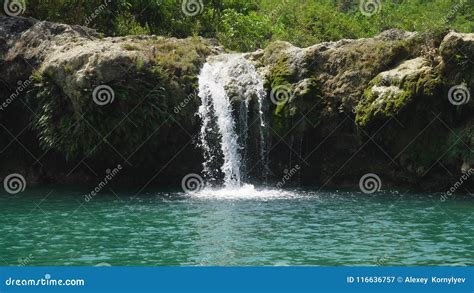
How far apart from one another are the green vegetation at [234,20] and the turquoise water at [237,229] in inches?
304

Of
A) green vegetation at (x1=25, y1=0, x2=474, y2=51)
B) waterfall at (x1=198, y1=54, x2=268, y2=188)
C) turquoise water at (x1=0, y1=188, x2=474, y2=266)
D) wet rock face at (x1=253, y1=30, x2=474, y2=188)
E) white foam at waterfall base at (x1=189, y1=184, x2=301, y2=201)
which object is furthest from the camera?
green vegetation at (x1=25, y1=0, x2=474, y2=51)

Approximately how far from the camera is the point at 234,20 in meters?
41.2

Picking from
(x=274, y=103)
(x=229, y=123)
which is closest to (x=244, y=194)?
(x=229, y=123)

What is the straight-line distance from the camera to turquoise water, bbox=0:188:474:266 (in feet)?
44.0

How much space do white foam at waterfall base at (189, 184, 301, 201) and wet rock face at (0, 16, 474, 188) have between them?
222cm

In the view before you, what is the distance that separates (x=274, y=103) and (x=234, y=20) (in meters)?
17.0

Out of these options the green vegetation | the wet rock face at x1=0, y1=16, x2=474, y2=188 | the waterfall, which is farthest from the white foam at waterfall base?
the green vegetation

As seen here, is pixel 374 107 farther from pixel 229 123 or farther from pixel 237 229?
pixel 237 229

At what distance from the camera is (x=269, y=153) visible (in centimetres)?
2575

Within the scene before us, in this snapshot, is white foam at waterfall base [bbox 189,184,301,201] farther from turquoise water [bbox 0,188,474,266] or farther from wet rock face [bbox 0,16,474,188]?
wet rock face [bbox 0,16,474,188]

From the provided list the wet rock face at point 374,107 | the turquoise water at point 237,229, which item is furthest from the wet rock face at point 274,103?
the turquoise water at point 237,229

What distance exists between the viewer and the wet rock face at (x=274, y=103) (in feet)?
75.6

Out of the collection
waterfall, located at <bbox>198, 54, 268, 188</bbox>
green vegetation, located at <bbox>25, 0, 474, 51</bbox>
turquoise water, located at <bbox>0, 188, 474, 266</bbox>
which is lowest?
turquoise water, located at <bbox>0, 188, 474, 266</bbox>

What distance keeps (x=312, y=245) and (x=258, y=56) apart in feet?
44.0
